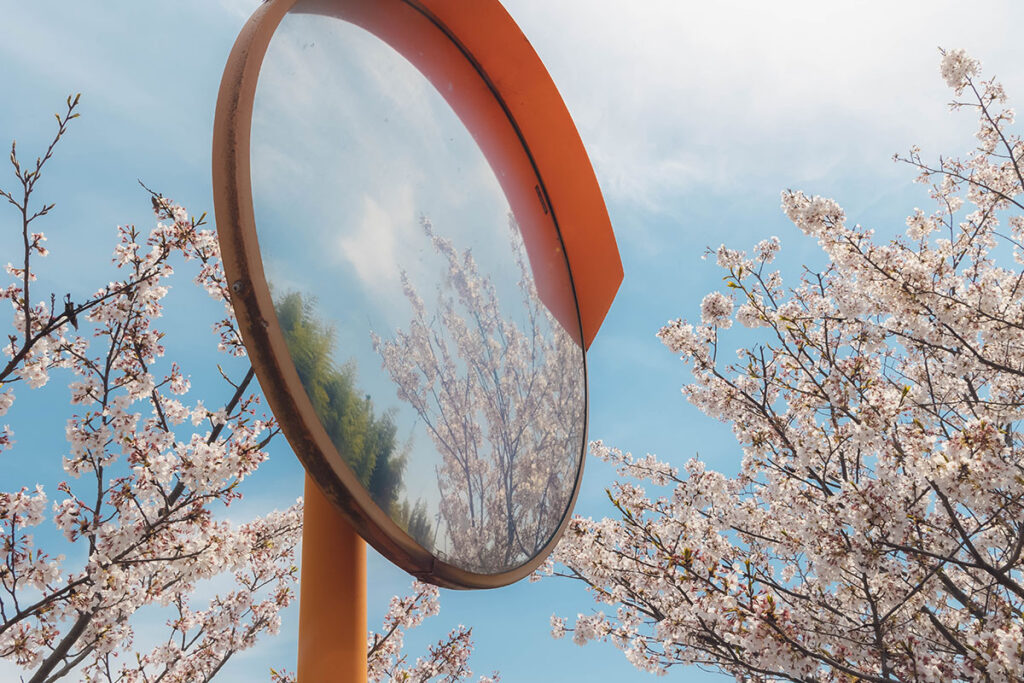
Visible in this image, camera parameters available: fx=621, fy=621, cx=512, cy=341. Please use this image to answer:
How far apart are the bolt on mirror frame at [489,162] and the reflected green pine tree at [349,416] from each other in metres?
0.06

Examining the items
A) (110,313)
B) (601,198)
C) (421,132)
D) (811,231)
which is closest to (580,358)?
(601,198)

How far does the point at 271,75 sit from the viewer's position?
1192 mm

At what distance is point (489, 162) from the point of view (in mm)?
2027

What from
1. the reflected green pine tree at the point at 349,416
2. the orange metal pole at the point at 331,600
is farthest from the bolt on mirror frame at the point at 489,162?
the orange metal pole at the point at 331,600

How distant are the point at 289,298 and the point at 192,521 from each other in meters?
2.47

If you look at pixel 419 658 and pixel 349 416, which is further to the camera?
pixel 419 658

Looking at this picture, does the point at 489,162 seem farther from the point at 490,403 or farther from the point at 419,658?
the point at 419,658

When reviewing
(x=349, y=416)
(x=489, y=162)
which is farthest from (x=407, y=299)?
(x=489, y=162)

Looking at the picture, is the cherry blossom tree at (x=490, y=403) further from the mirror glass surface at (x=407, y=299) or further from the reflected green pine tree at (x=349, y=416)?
the reflected green pine tree at (x=349, y=416)

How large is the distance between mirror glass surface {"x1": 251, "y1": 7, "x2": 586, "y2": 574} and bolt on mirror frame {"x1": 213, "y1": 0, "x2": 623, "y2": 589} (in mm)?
60

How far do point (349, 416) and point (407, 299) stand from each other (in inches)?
15.1

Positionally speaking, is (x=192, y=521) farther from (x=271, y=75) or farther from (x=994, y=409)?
(x=994, y=409)

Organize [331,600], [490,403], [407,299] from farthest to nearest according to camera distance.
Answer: [490,403] < [407,299] < [331,600]

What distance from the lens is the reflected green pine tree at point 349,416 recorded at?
107 cm
